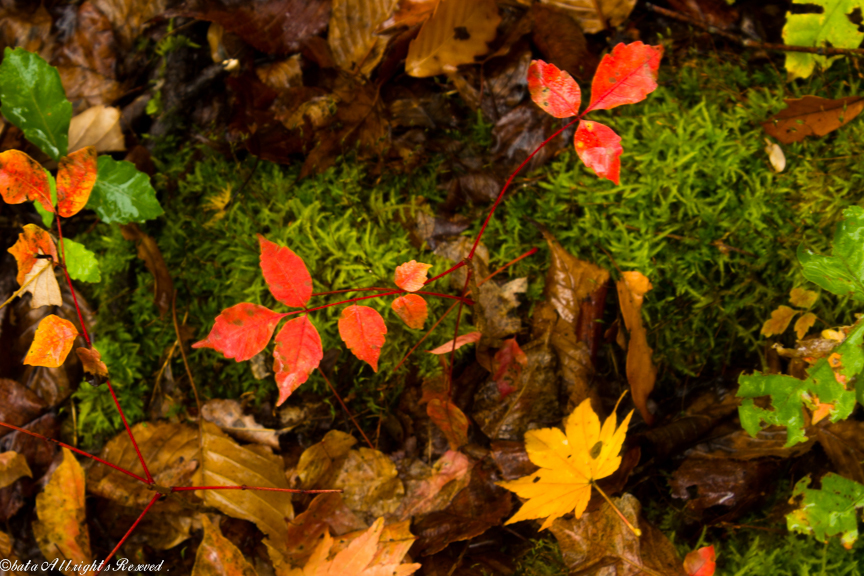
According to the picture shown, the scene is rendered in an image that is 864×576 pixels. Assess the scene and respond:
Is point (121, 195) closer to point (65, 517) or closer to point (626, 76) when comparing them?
point (65, 517)

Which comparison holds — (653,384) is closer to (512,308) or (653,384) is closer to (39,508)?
(512,308)

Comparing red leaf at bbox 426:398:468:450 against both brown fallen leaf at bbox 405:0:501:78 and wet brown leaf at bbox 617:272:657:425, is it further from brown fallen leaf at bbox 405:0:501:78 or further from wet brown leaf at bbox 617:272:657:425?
brown fallen leaf at bbox 405:0:501:78

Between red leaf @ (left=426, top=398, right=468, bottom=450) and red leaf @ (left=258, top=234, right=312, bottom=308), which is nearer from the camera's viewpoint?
red leaf @ (left=258, top=234, right=312, bottom=308)

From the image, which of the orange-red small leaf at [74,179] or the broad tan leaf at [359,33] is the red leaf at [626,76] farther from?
the orange-red small leaf at [74,179]

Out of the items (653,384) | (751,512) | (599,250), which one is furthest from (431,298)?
(751,512)

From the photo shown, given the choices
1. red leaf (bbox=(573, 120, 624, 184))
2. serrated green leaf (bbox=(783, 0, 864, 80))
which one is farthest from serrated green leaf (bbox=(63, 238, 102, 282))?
serrated green leaf (bbox=(783, 0, 864, 80))
